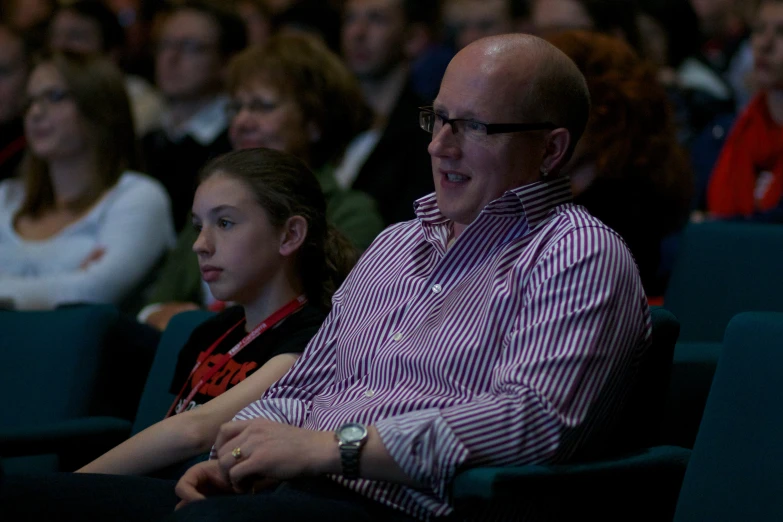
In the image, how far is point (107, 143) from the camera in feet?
12.3

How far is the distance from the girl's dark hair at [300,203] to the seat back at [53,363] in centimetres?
60

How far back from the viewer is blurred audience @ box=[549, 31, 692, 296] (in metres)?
2.81

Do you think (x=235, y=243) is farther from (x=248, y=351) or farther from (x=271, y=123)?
(x=271, y=123)

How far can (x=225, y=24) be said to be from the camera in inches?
185

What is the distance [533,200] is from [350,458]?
1.70 ft

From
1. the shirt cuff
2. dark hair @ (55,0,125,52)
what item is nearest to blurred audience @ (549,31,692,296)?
the shirt cuff

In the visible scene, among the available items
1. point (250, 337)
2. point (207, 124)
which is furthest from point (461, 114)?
point (207, 124)

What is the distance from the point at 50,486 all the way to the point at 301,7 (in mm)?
3755

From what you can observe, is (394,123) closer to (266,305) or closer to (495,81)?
(266,305)

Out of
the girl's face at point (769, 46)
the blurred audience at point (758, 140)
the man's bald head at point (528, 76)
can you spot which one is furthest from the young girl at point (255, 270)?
the girl's face at point (769, 46)

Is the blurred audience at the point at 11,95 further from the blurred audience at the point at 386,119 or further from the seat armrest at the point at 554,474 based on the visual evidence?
the seat armrest at the point at 554,474

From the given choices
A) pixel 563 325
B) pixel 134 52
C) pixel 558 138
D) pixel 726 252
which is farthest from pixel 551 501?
pixel 134 52

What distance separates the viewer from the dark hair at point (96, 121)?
3732 millimetres

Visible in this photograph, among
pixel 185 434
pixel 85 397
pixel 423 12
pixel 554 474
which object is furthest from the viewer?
pixel 423 12
